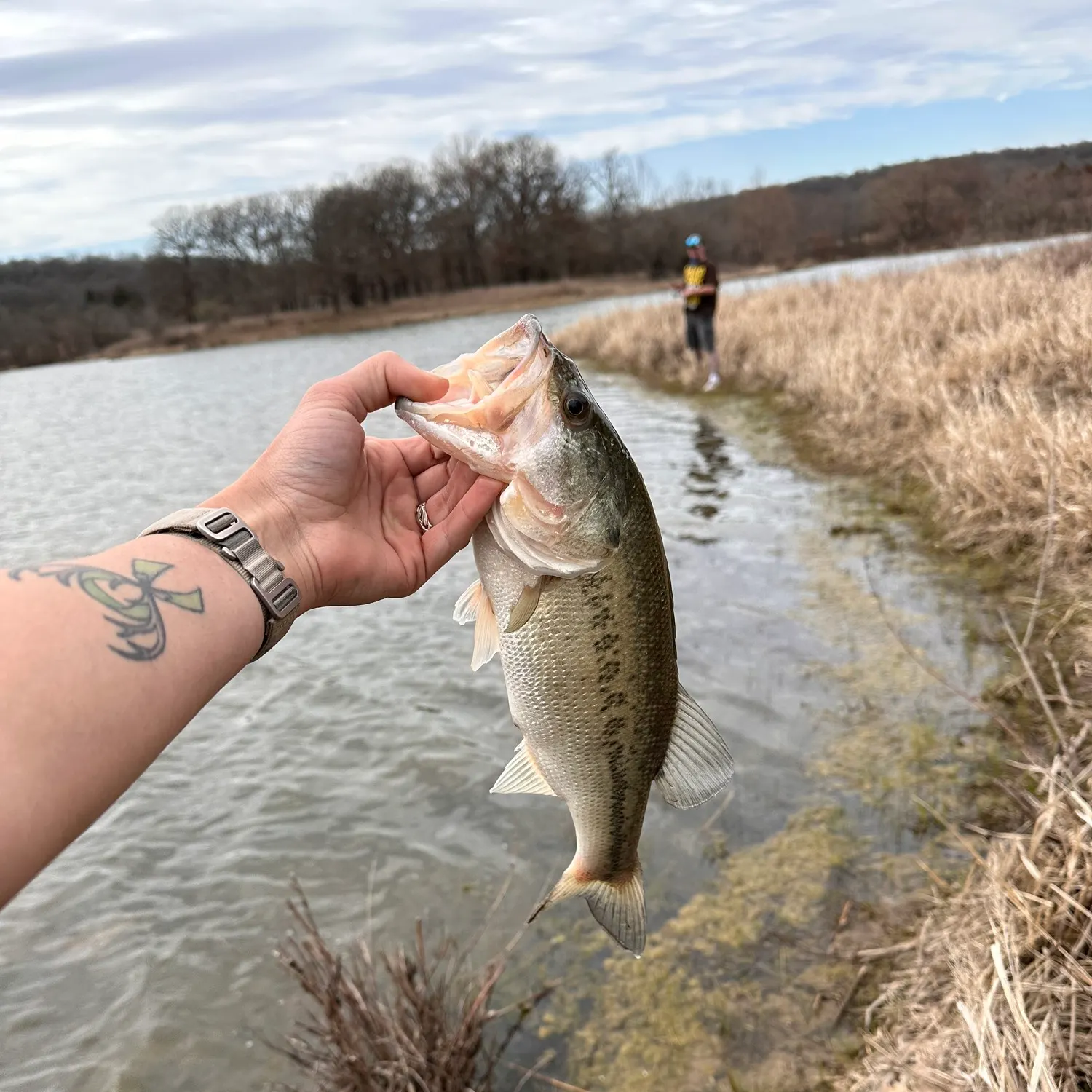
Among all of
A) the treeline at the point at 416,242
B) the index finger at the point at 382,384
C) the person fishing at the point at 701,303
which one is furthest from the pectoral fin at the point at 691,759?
the treeline at the point at 416,242

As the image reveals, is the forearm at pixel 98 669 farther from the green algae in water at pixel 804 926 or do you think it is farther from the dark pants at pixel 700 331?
the dark pants at pixel 700 331

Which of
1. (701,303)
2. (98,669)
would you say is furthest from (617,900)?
(701,303)

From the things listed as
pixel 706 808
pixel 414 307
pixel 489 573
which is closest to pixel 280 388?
pixel 706 808

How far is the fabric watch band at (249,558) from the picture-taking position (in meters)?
2.06

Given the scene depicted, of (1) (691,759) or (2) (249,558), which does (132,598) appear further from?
(1) (691,759)

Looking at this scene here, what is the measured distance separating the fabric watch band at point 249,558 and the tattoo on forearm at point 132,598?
16 cm

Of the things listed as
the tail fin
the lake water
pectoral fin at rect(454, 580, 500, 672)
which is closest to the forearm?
pectoral fin at rect(454, 580, 500, 672)

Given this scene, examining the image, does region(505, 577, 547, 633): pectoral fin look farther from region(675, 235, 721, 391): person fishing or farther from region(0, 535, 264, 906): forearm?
region(675, 235, 721, 391): person fishing

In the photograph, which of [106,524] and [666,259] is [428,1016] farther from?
[666,259]

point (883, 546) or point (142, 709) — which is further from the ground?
point (142, 709)

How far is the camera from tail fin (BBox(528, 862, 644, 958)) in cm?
224

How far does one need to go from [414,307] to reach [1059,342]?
6126cm

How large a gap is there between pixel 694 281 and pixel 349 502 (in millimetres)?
16068

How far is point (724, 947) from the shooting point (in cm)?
402
